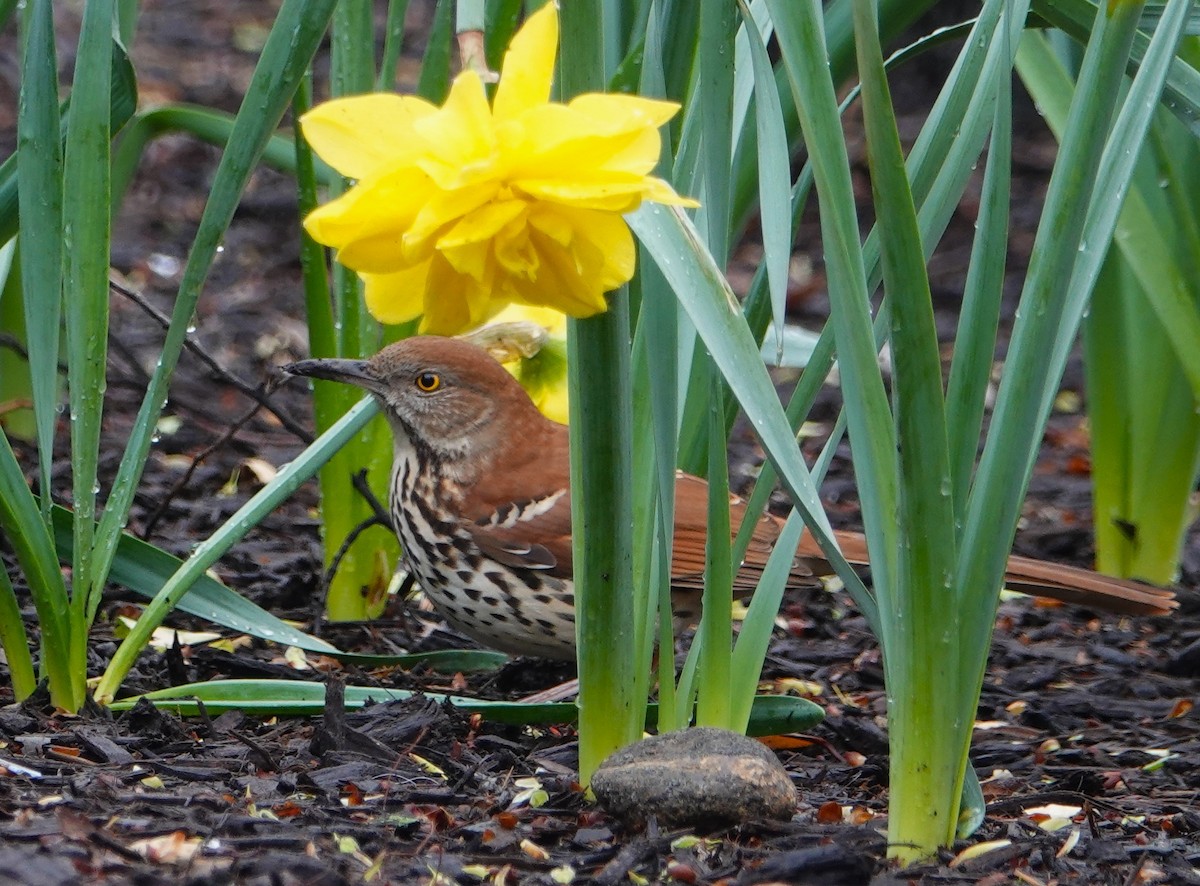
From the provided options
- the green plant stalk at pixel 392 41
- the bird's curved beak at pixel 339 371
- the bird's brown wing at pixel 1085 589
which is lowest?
the bird's brown wing at pixel 1085 589

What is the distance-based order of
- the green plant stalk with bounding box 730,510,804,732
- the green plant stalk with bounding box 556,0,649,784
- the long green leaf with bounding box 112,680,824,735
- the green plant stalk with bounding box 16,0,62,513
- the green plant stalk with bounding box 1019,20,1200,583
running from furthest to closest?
the green plant stalk with bounding box 1019,20,1200,583 → the long green leaf with bounding box 112,680,824,735 → the green plant stalk with bounding box 16,0,62,513 → the green plant stalk with bounding box 730,510,804,732 → the green plant stalk with bounding box 556,0,649,784

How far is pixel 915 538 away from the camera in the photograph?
5.59 feet

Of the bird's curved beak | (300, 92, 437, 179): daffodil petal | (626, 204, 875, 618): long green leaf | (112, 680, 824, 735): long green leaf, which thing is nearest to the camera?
(300, 92, 437, 179): daffodil petal

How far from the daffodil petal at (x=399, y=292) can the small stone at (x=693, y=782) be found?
25.5 inches

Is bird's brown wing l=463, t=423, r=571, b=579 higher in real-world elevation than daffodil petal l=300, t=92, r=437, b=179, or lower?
lower

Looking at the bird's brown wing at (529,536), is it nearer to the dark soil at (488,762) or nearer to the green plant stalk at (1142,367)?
the dark soil at (488,762)

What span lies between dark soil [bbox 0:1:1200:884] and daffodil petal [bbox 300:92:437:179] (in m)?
0.78

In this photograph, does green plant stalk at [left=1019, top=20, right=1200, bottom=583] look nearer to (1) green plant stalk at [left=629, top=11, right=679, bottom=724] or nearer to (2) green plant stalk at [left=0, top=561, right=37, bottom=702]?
(1) green plant stalk at [left=629, top=11, right=679, bottom=724]

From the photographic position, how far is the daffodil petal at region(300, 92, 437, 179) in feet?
5.05

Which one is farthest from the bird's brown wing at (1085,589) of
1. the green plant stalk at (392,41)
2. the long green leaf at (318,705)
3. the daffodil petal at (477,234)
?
the daffodil petal at (477,234)

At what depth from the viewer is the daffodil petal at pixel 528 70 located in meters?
1.53

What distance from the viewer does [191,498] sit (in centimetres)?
433

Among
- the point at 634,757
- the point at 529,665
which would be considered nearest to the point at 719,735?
the point at 634,757

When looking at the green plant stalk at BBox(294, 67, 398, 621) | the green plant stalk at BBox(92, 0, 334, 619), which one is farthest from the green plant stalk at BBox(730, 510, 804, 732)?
the green plant stalk at BBox(294, 67, 398, 621)
